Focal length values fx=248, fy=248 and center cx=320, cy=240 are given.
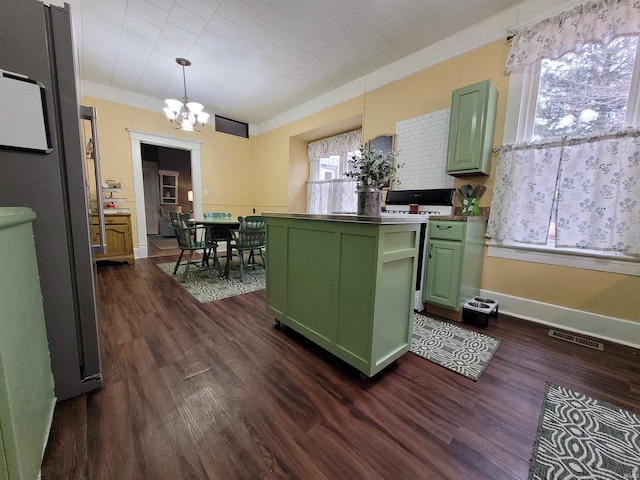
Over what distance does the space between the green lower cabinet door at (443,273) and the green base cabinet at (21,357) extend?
2.62 metres

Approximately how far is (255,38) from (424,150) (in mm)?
2405

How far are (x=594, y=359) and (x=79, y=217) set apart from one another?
3349mm

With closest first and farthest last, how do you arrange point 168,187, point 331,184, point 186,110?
point 186,110
point 331,184
point 168,187

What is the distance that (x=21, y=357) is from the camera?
790 millimetres

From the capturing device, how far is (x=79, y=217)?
4.12ft

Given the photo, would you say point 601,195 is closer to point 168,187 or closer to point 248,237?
point 248,237

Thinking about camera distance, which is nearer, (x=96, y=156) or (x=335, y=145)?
(x=96, y=156)

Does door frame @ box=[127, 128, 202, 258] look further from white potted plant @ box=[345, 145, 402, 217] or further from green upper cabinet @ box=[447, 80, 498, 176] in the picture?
green upper cabinet @ box=[447, 80, 498, 176]

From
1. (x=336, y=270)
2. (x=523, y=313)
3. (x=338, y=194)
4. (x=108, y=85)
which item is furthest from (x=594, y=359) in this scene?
(x=108, y=85)

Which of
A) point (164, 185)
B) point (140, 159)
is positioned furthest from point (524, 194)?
point (164, 185)

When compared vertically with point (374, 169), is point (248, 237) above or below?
below

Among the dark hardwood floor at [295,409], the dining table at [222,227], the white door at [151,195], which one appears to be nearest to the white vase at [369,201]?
the dark hardwood floor at [295,409]

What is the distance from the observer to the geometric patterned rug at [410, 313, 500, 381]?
1.66 meters

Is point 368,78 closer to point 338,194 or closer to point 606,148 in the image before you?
point 338,194
